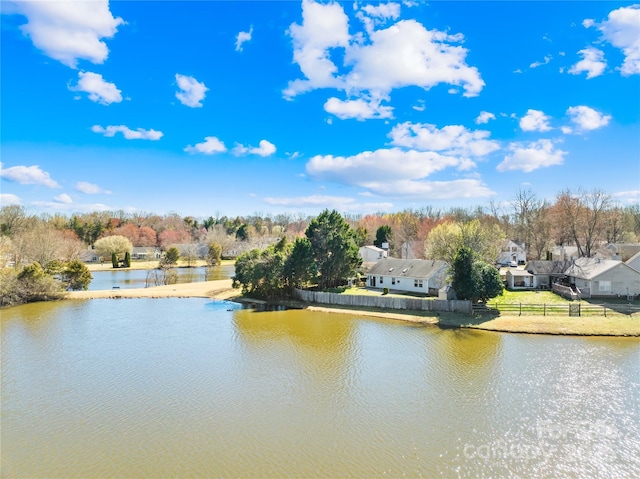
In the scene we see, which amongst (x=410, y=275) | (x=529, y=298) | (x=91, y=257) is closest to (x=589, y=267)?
(x=529, y=298)

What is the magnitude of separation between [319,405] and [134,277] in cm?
6051

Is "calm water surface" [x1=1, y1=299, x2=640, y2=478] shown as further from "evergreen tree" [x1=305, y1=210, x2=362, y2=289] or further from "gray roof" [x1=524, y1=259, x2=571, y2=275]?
"gray roof" [x1=524, y1=259, x2=571, y2=275]

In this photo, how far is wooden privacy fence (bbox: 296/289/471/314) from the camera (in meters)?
34.3

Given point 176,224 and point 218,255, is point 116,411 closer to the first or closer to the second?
point 218,255

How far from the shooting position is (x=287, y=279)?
147ft

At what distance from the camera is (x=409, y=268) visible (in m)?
43.8

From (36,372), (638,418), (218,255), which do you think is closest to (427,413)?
(638,418)

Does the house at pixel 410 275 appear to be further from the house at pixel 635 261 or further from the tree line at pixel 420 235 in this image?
the house at pixel 635 261

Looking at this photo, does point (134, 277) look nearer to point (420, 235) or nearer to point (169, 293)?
point (169, 293)

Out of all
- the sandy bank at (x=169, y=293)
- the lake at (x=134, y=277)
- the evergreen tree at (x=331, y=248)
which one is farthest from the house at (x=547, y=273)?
the lake at (x=134, y=277)

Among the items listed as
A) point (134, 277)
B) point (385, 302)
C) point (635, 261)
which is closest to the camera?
point (385, 302)

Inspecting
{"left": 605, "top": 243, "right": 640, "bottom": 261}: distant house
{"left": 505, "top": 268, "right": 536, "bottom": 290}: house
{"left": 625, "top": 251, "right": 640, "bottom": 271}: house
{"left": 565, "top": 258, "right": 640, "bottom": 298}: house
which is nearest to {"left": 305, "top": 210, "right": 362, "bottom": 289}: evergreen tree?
{"left": 505, "top": 268, "right": 536, "bottom": 290}: house

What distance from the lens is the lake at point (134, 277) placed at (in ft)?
194

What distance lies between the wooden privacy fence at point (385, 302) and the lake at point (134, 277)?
28619 millimetres
